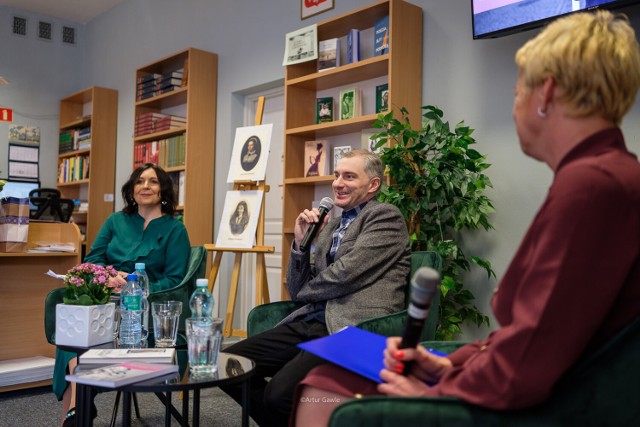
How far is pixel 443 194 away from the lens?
2998 mm

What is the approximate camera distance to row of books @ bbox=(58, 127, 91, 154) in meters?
6.65

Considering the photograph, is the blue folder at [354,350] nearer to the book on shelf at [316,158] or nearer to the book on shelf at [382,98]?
the book on shelf at [382,98]

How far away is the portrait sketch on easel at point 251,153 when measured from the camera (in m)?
3.77

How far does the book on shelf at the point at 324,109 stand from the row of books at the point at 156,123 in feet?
5.45

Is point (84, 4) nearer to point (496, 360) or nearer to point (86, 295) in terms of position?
point (86, 295)

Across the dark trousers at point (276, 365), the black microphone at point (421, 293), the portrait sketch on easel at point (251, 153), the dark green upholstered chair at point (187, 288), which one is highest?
the portrait sketch on easel at point (251, 153)

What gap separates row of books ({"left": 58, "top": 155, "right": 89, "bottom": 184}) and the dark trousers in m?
5.05

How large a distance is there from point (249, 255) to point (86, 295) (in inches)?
122

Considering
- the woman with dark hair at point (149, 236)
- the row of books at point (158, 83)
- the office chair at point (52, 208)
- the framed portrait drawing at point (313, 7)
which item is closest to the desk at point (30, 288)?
the woman with dark hair at point (149, 236)

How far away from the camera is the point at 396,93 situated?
134 inches

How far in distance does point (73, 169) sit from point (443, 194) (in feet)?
17.1

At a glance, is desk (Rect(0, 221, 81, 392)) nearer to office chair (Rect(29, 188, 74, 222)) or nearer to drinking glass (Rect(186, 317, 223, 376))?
drinking glass (Rect(186, 317, 223, 376))

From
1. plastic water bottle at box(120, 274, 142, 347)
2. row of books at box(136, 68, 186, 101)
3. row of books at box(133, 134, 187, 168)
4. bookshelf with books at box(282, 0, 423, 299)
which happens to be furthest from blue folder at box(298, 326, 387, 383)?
row of books at box(136, 68, 186, 101)

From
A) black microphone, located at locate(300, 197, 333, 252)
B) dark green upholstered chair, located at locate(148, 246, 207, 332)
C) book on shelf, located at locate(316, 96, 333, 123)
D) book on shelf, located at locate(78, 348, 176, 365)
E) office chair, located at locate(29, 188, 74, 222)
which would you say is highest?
book on shelf, located at locate(316, 96, 333, 123)
